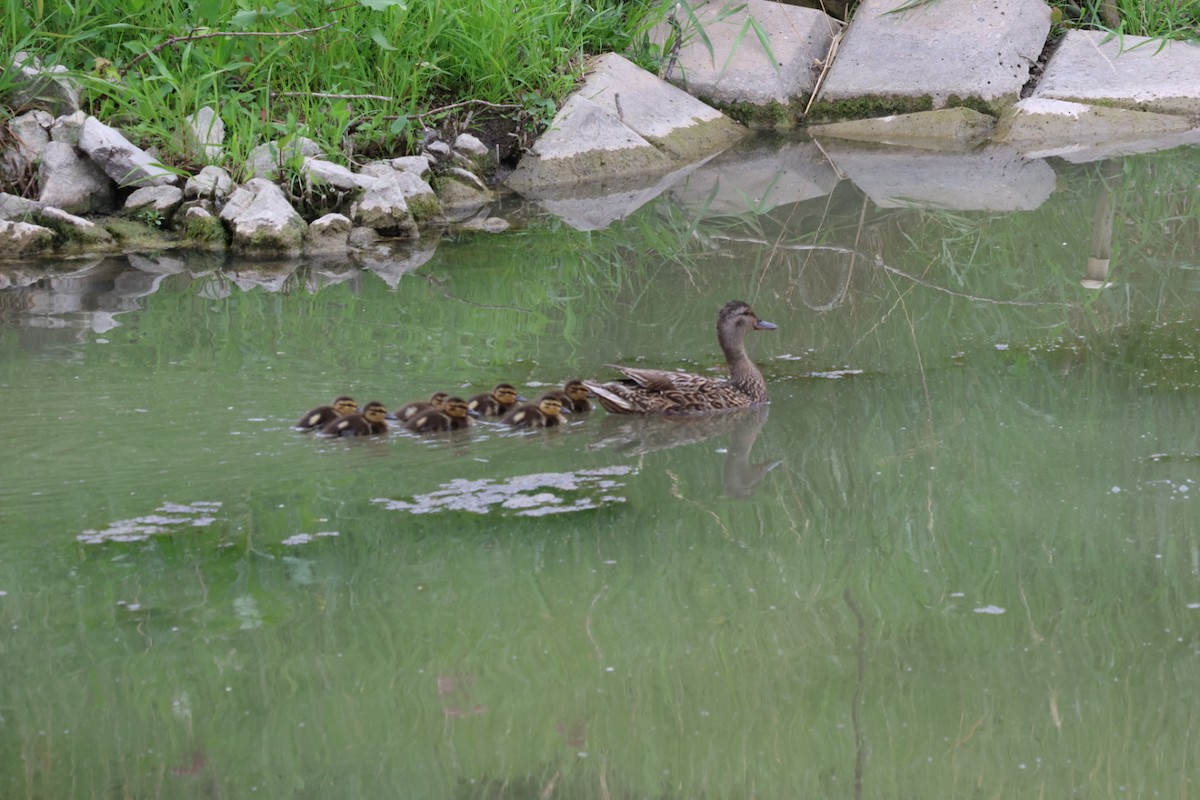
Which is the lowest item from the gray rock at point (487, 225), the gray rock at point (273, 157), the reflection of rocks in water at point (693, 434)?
the reflection of rocks in water at point (693, 434)

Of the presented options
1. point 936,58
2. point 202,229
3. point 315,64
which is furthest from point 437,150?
point 936,58

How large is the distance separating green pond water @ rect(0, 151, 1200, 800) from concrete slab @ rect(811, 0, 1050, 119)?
18.0 feet

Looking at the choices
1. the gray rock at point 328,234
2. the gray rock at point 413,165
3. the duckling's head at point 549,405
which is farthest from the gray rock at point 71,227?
the duckling's head at point 549,405

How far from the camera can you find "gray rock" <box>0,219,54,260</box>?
29.9ft

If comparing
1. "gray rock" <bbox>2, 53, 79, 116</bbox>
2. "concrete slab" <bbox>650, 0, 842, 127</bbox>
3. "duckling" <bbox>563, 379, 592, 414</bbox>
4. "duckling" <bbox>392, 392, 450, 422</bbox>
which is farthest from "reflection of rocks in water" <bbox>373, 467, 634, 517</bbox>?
"concrete slab" <bbox>650, 0, 842, 127</bbox>

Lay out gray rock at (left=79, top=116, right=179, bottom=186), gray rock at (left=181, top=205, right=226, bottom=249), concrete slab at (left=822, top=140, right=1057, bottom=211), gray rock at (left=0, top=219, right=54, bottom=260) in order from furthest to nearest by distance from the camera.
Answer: concrete slab at (left=822, top=140, right=1057, bottom=211), gray rock at (left=79, top=116, right=179, bottom=186), gray rock at (left=181, top=205, right=226, bottom=249), gray rock at (left=0, top=219, right=54, bottom=260)

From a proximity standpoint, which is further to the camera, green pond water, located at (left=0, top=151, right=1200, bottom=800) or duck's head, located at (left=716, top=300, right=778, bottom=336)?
duck's head, located at (left=716, top=300, right=778, bottom=336)

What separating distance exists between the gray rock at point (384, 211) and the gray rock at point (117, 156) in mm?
1271

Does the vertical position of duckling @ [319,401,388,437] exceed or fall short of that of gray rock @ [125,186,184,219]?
it falls short

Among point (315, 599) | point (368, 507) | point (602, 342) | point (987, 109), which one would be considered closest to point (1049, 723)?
point (315, 599)

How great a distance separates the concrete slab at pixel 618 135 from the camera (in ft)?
37.8

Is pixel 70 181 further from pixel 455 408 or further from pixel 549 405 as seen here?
pixel 549 405

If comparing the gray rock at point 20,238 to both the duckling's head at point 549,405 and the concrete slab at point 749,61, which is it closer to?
the duckling's head at point 549,405

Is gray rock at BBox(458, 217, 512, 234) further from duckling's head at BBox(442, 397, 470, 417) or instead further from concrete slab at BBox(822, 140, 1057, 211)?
duckling's head at BBox(442, 397, 470, 417)
